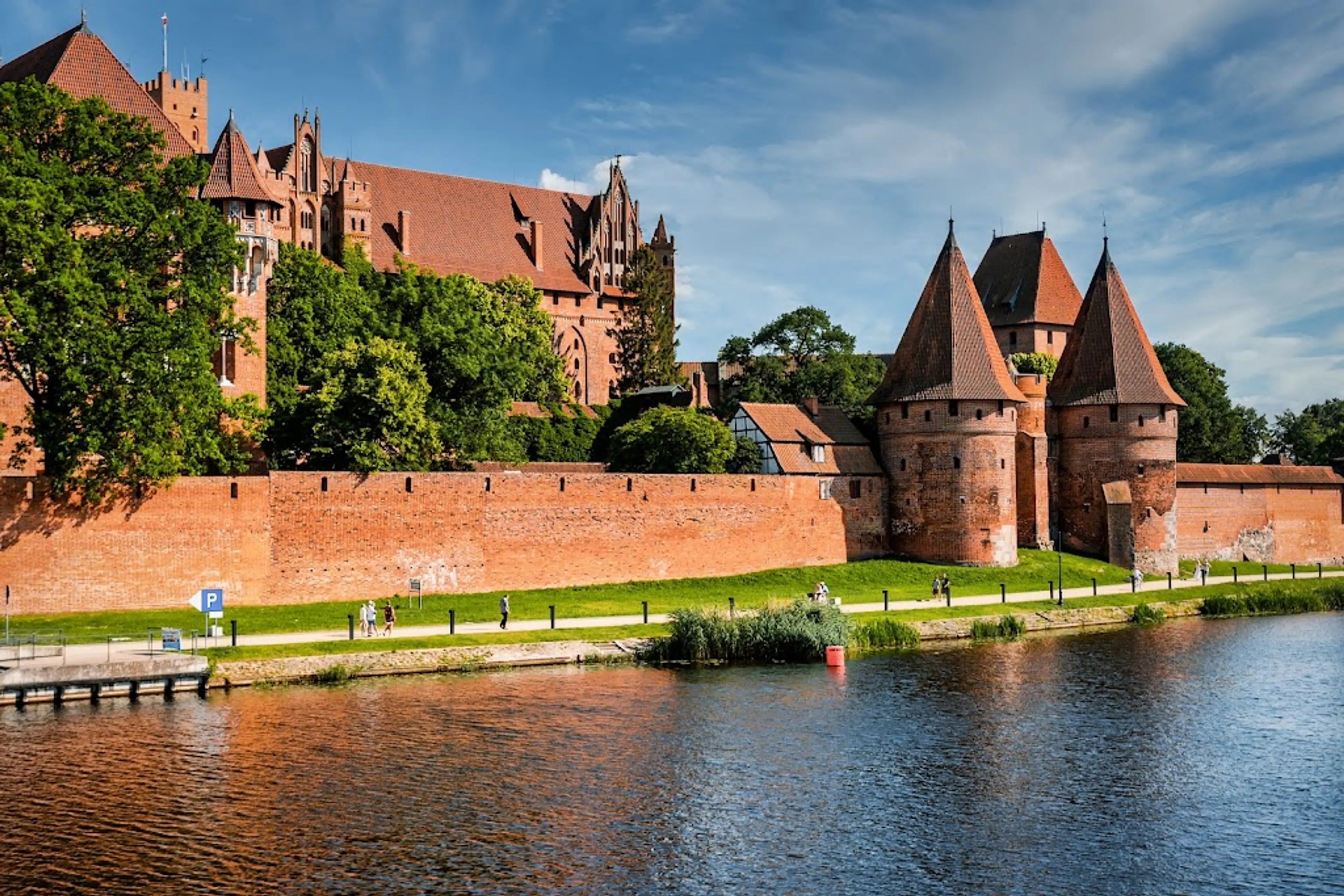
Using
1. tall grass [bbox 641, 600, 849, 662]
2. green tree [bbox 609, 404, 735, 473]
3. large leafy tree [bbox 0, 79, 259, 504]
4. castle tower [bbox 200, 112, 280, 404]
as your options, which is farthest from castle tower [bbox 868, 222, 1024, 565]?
large leafy tree [bbox 0, 79, 259, 504]

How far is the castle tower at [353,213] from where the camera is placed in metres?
63.5

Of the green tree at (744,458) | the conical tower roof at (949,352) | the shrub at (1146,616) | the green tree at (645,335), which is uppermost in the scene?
the green tree at (645,335)

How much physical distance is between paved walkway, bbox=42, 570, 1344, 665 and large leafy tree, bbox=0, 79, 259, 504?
4.71 metres

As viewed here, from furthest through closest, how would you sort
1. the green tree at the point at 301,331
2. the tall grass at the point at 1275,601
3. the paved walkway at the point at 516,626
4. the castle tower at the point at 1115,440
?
the castle tower at the point at 1115,440 < the tall grass at the point at 1275,601 < the green tree at the point at 301,331 < the paved walkway at the point at 516,626

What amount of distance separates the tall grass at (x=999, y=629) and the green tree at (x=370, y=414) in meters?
16.0

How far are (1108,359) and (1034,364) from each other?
14.1m

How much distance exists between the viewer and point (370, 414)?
38.2 meters

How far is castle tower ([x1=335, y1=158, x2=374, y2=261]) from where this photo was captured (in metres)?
63.5

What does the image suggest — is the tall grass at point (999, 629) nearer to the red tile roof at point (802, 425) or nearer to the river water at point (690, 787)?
the river water at point (690, 787)

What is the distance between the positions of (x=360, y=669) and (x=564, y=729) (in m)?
6.69

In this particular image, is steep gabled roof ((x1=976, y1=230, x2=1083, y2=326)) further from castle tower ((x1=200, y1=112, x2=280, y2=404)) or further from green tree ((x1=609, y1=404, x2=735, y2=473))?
castle tower ((x1=200, y1=112, x2=280, y2=404))

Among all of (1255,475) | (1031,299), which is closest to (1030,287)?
(1031,299)

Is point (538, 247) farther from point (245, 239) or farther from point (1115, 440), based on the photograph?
point (245, 239)

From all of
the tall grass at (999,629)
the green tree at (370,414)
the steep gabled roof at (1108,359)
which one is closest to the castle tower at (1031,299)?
the steep gabled roof at (1108,359)
